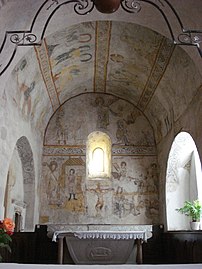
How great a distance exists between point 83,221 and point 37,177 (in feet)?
7.92

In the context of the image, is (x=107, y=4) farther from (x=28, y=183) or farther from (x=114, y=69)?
(x=28, y=183)

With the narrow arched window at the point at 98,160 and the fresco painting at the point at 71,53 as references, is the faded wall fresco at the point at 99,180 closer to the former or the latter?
the narrow arched window at the point at 98,160

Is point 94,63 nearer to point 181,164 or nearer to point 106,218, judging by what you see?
point 181,164

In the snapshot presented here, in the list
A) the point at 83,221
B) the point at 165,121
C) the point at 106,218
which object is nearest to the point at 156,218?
the point at 106,218

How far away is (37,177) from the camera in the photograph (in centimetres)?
1238

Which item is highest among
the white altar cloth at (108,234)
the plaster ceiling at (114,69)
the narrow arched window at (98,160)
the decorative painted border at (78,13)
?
the plaster ceiling at (114,69)

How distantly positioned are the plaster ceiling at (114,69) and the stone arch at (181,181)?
44.6 inches

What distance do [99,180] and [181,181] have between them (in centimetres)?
318

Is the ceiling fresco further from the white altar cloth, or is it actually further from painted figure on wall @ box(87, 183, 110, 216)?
the white altar cloth

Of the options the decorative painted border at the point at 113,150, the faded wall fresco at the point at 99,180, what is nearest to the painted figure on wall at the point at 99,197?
the faded wall fresco at the point at 99,180

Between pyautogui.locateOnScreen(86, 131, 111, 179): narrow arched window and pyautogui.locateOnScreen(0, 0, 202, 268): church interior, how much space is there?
43 mm

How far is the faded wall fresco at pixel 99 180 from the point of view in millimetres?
12836

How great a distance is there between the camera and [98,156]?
13930 millimetres

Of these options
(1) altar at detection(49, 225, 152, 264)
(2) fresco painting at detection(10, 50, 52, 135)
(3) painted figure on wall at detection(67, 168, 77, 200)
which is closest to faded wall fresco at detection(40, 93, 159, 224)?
(3) painted figure on wall at detection(67, 168, 77, 200)
